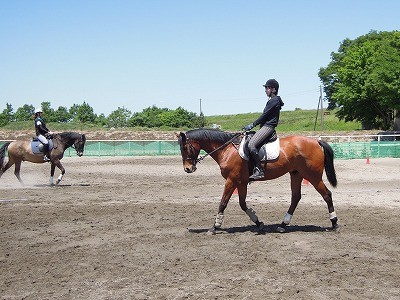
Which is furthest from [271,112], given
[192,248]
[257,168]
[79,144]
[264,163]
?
[79,144]

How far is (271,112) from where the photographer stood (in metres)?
9.77

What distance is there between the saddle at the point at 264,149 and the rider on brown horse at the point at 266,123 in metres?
0.12

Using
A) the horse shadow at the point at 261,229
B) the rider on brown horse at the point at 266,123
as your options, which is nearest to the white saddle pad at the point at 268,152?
the rider on brown horse at the point at 266,123

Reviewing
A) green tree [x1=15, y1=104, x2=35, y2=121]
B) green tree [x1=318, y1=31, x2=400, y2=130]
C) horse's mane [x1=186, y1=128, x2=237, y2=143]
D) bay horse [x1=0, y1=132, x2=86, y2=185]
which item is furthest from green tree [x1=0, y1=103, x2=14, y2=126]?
horse's mane [x1=186, y1=128, x2=237, y2=143]

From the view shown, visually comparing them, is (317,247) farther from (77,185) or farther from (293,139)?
(77,185)

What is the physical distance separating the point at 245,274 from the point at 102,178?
1637 cm

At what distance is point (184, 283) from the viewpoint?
20.8ft

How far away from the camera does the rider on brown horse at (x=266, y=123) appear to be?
967cm

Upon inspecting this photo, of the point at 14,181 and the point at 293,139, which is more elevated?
the point at 293,139

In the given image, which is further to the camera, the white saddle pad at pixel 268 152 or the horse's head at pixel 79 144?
the horse's head at pixel 79 144

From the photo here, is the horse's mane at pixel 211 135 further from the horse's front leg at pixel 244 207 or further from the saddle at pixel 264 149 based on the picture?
the horse's front leg at pixel 244 207

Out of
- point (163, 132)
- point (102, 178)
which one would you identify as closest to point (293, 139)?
point (102, 178)

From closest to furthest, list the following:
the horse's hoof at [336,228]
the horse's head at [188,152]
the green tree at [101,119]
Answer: the horse's hoof at [336,228] → the horse's head at [188,152] → the green tree at [101,119]

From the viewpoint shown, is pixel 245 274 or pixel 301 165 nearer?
pixel 245 274
